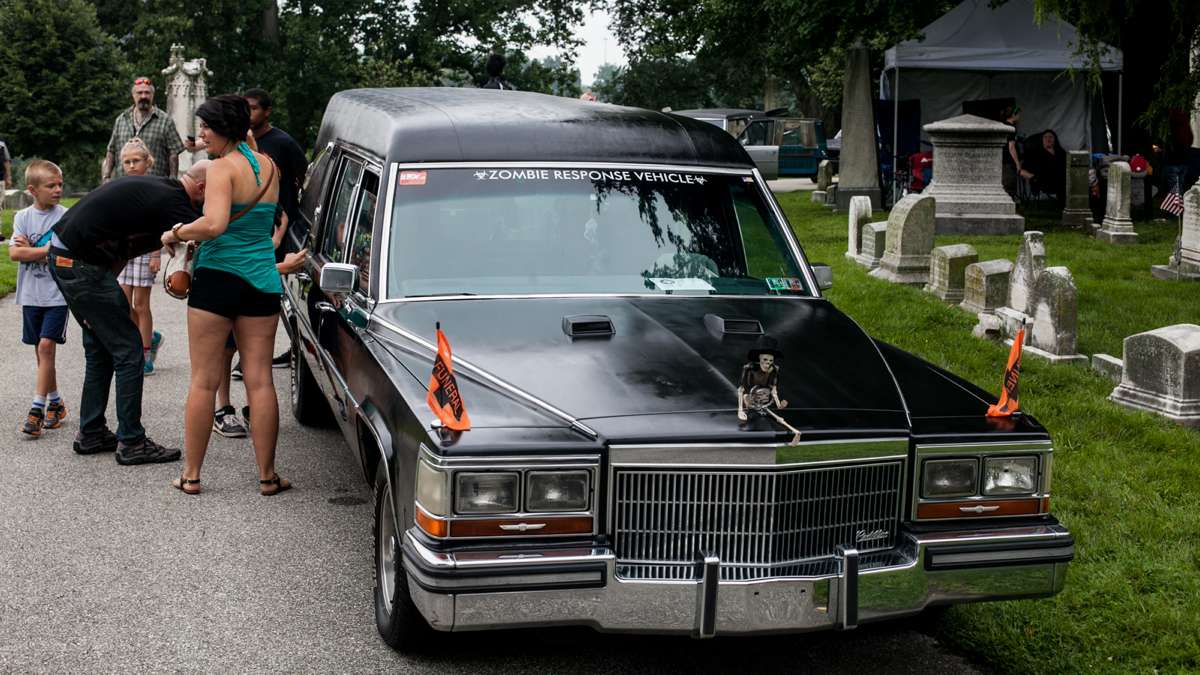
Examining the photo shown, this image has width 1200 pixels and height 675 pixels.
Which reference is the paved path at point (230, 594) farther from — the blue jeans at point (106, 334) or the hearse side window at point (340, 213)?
the hearse side window at point (340, 213)

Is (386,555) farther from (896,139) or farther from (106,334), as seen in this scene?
(896,139)

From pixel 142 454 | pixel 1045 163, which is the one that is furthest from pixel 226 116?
pixel 1045 163

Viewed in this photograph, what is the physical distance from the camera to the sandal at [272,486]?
7070mm

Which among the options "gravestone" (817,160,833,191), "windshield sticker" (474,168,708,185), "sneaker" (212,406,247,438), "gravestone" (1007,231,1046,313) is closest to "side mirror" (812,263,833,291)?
"windshield sticker" (474,168,708,185)

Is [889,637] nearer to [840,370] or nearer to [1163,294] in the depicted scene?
[840,370]

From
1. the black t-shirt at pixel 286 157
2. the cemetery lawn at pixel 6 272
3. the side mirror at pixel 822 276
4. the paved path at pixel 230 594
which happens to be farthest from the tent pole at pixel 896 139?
the side mirror at pixel 822 276

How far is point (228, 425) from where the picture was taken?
8.44 metres

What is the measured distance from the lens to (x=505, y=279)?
18.9 feet

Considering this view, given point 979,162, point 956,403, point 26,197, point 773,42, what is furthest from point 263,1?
point 956,403

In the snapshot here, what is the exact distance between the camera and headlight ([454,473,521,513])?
4.20 meters

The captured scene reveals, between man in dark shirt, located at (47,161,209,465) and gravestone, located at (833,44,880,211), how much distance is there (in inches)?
650

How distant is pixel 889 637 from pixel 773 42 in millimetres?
19669

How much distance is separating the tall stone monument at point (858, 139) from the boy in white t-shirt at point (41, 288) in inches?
634

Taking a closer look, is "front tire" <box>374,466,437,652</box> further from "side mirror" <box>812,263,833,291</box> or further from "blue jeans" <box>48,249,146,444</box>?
"blue jeans" <box>48,249,146,444</box>
